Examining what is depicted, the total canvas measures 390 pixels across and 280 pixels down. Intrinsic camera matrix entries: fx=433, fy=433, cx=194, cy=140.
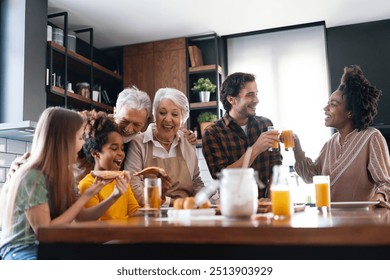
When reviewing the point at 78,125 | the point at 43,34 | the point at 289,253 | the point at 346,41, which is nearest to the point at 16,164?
the point at 78,125

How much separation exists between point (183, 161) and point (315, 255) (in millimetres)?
1511

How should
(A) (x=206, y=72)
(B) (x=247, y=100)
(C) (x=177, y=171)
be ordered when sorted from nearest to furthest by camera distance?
(C) (x=177, y=171), (B) (x=247, y=100), (A) (x=206, y=72)

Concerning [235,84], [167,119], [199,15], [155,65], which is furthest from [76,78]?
[167,119]

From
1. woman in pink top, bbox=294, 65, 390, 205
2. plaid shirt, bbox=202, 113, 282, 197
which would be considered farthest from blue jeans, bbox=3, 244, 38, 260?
woman in pink top, bbox=294, 65, 390, 205

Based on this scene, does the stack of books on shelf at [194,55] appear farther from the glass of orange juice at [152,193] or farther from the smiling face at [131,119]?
the glass of orange juice at [152,193]

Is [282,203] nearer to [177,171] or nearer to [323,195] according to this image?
[323,195]

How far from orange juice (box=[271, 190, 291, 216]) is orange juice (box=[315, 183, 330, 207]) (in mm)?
364

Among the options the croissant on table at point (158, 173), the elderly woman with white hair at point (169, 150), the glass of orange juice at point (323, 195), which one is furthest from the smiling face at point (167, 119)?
the glass of orange juice at point (323, 195)

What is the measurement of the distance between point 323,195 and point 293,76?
3.57 m

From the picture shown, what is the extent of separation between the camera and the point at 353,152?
2172mm

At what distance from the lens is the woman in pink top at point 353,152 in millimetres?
2078

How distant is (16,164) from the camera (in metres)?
1.68

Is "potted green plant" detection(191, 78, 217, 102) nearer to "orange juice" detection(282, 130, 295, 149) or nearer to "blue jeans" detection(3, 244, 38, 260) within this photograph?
"orange juice" detection(282, 130, 295, 149)

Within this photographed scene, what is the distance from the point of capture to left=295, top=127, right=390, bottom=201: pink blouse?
81.3 inches
